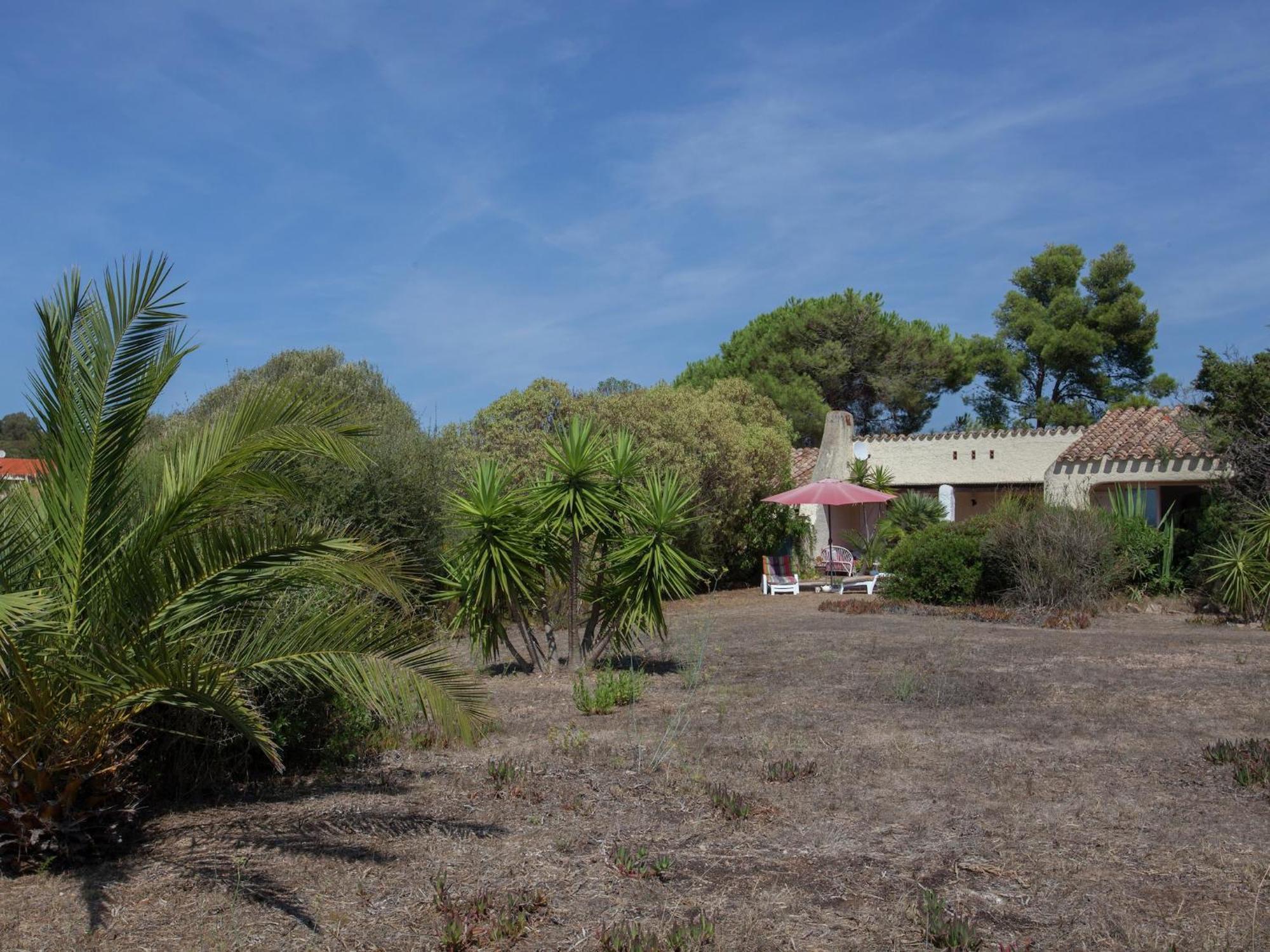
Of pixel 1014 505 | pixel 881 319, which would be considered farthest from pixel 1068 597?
pixel 881 319

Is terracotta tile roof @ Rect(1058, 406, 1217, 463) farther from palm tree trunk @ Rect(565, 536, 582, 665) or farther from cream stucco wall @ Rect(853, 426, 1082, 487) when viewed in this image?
palm tree trunk @ Rect(565, 536, 582, 665)

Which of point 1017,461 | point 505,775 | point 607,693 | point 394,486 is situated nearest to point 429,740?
point 505,775

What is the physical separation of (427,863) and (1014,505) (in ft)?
50.3

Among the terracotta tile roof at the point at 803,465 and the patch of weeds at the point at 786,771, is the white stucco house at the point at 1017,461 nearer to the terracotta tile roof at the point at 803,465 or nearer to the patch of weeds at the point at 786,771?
the terracotta tile roof at the point at 803,465

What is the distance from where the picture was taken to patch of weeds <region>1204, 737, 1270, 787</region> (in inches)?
252

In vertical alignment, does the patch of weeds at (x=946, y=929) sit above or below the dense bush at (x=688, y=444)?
below

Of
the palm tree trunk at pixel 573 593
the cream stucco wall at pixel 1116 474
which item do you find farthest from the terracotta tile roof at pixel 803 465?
the palm tree trunk at pixel 573 593

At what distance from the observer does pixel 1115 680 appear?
10.3m

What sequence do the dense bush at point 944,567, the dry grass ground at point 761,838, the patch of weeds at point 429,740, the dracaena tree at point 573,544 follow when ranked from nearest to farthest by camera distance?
the dry grass ground at point 761,838, the patch of weeds at point 429,740, the dracaena tree at point 573,544, the dense bush at point 944,567

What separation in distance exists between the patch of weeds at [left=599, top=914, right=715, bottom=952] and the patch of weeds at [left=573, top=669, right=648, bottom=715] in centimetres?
440

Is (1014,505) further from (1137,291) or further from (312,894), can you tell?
(1137,291)

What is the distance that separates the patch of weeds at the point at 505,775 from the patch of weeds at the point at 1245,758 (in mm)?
4301

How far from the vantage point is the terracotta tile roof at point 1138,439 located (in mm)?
21984

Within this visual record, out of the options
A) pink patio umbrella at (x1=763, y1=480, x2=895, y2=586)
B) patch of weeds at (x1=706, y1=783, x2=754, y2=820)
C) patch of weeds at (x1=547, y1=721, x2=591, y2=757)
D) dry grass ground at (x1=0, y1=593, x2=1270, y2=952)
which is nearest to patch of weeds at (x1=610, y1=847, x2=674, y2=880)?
dry grass ground at (x1=0, y1=593, x2=1270, y2=952)
